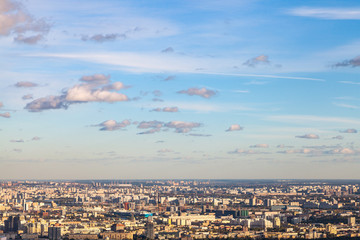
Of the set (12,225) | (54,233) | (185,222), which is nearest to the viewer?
(54,233)

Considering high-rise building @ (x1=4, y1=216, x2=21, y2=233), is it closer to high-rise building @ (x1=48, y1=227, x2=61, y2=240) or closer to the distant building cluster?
the distant building cluster

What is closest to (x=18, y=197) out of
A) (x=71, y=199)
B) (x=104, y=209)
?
(x=71, y=199)

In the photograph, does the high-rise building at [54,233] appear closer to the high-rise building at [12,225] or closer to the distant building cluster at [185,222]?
the distant building cluster at [185,222]

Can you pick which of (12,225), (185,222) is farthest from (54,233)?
(185,222)

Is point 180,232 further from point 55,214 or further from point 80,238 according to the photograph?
point 55,214

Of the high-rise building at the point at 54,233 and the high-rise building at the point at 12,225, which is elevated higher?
the high-rise building at the point at 12,225

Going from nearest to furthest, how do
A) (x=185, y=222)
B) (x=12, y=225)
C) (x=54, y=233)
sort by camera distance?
(x=54, y=233)
(x=12, y=225)
(x=185, y=222)

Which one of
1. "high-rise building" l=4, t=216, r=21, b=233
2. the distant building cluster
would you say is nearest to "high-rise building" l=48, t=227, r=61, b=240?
the distant building cluster

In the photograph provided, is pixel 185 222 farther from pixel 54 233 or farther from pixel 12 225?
pixel 54 233

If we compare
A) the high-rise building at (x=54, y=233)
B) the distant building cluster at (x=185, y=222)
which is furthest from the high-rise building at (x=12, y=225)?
the high-rise building at (x=54, y=233)
